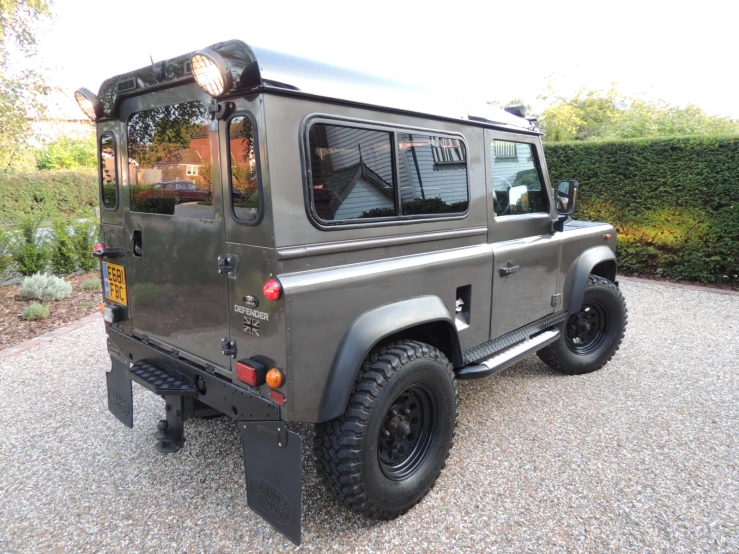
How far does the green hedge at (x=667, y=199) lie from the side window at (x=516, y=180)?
546 centimetres

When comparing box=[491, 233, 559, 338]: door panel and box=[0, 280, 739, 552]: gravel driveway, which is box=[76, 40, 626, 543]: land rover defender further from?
box=[0, 280, 739, 552]: gravel driveway

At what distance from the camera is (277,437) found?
6.73 ft

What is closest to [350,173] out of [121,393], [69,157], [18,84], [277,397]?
[277,397]

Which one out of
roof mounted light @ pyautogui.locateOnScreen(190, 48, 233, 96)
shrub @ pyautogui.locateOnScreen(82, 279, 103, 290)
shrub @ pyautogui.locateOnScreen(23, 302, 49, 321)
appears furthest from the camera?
shrub @ pyautogui.locateOnScreen(82, 279, 103, 290)

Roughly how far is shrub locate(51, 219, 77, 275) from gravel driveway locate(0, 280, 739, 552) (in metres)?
4.07

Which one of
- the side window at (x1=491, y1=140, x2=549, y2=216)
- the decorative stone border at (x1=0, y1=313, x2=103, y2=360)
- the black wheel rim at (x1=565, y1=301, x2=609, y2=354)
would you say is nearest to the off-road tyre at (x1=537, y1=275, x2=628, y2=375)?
the black wheel rim at (x1=565, y1=301, x2=609, y2=354)

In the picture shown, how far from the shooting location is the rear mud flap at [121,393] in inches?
113

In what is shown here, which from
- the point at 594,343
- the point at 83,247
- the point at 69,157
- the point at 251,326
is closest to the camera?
the point at 251,326

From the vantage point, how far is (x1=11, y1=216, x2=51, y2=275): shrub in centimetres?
711

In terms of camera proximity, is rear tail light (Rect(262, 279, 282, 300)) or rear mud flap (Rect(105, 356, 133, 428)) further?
rear mud flap (Rect(105, 356, 133, 428))

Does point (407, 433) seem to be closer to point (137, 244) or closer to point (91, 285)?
point (137, 244)

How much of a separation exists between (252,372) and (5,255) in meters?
6.92

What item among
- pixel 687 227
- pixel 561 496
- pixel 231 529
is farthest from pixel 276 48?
pixel 687 227

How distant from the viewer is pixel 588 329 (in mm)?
4176
